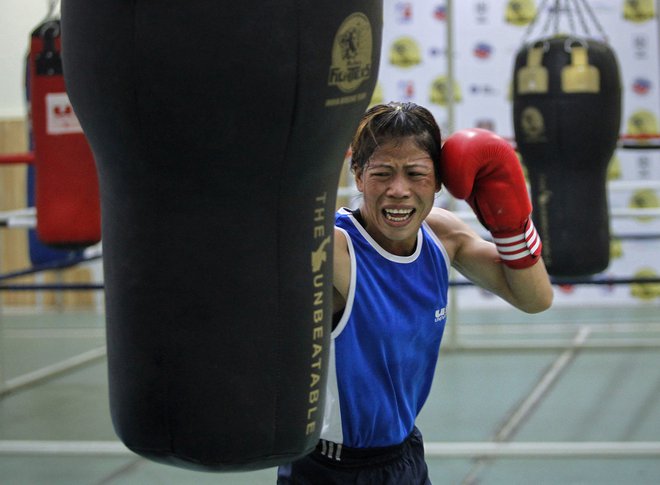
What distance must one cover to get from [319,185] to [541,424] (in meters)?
3.21

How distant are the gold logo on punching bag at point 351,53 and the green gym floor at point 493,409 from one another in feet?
7.81

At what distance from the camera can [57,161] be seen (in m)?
3.25

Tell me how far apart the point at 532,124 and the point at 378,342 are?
184 cm

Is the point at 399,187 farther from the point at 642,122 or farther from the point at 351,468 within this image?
the point at 642,122

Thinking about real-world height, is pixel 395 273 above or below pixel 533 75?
below

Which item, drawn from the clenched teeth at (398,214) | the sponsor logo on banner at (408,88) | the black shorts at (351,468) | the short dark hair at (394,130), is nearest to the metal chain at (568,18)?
the sponsor logo on banner at (408,88)

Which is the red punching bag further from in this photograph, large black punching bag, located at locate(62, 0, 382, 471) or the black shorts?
large black punching bag, located at locate(62, 0, 382, 471)

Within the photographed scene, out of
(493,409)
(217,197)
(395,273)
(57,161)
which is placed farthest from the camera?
(493,409)

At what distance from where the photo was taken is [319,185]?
4.46ft

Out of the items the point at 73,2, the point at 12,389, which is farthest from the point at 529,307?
the point at 12,389

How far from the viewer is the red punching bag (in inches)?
127

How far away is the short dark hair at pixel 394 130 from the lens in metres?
1.78

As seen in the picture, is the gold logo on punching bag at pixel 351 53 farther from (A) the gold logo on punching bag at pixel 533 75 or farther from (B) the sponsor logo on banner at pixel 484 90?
(B) the sponsor logo on banner at pixel 484 90

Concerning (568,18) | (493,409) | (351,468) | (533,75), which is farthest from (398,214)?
(568,18)
